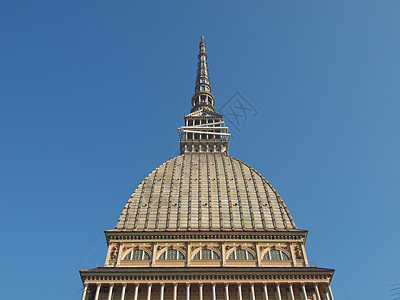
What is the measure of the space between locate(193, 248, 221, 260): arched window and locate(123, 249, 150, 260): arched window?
588 cm

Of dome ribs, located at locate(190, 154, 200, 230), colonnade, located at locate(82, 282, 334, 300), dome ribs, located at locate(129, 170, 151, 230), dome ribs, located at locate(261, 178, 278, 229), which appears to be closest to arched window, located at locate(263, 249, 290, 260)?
dome ribs, located at locate(261, 178, 278, 229)

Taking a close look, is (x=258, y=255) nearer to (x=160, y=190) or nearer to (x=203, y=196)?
(x=203, y=196)

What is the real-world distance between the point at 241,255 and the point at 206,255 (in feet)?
13.9

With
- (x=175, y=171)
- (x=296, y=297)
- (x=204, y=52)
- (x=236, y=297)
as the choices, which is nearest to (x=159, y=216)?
(x=175, y=171)

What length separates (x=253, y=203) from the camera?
2334 inches

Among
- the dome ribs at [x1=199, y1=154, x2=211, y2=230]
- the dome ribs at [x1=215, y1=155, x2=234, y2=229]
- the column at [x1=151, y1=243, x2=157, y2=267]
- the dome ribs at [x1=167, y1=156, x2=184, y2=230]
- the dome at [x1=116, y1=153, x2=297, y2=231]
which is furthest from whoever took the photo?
the dome ribs at [x1=215, y1=155, x2=234, y2=229]

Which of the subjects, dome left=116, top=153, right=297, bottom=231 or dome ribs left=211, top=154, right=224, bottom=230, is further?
dome ribs left=211, top=154, right=224, bottom=230

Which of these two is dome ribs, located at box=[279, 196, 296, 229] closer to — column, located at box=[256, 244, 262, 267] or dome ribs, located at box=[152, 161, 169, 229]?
column, located at box=[256, 244, 262, 267]

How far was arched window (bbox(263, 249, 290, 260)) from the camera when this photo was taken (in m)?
50.6

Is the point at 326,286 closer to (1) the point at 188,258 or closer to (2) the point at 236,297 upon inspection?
(2) the point at 236,297

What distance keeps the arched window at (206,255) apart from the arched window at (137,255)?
5.88 m

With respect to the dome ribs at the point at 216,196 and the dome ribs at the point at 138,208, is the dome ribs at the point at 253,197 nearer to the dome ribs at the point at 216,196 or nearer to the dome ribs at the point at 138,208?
the dome ribs at the point at 216,196

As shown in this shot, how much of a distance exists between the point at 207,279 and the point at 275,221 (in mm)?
14520

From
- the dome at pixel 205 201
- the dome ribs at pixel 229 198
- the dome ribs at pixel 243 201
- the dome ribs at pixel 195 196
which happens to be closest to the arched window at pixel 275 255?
the dome at pixel 205 201
